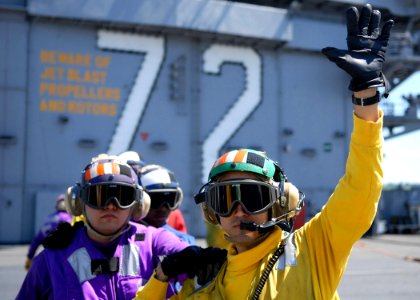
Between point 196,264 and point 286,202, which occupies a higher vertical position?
point 286,202

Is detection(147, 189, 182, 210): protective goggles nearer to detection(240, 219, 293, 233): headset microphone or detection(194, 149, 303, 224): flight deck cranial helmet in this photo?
detection(194, 149, 303, 224): flight deck cranial helmet

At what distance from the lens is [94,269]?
9.27ft

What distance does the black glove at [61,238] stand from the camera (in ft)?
9.59

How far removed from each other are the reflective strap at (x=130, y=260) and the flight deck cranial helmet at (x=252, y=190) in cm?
75

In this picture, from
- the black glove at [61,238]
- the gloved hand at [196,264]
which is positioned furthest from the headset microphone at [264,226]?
the black glove at [61,238]

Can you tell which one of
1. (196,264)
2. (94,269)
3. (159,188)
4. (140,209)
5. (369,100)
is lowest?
(94,269)

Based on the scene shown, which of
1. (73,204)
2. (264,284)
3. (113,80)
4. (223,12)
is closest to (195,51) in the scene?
(223,12)

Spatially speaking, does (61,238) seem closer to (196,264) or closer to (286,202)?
(196,264)

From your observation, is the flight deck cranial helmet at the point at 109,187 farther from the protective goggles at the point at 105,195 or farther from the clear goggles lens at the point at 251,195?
the clear goggles lens at the point at 251,195

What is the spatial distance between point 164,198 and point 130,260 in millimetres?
1894

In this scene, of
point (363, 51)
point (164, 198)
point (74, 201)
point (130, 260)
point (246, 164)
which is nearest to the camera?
point (363, 51)

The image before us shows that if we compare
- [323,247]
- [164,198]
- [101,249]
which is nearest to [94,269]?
[101,249]

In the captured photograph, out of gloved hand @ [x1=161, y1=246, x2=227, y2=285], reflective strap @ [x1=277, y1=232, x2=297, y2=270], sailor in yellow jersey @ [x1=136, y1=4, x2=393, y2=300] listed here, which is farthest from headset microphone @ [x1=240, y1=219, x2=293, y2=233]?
gloved hand @ [x1=161, y1=246, x2=227, y2=285]

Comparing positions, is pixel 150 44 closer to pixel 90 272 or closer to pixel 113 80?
pixel 113 80
